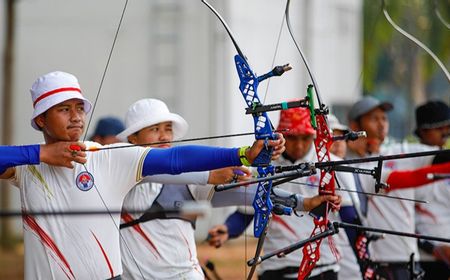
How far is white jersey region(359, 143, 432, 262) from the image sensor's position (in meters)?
7.78

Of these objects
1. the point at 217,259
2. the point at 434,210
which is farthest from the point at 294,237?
the point at 217,259

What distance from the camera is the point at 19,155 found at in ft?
16.1

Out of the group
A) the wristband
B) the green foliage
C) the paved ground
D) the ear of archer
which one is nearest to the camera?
the wristband

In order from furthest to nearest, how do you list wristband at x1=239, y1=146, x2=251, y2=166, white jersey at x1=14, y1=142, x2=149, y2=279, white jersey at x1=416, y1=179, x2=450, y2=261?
white jersey at x1=416, y1=179, x2=450, y2=261 → white jersey at x1=14, y1=142, x2=149, y2=279 → wristband at x1=239, y1=146, x2=251, y2=166

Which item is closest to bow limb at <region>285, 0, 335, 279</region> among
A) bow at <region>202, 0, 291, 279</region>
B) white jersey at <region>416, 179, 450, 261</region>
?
bow at <region>202, 0, 291, 279</region>

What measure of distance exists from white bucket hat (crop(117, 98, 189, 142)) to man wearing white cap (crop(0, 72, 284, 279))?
95 cm

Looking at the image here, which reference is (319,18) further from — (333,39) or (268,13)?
(268,13)

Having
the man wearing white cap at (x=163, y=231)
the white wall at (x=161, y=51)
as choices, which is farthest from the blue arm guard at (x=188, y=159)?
the white wall at (x=161, y=51)

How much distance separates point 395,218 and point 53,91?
337cm

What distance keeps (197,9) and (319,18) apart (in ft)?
9.36

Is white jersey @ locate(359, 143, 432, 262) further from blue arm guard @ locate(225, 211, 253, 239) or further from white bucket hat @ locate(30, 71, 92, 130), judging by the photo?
white bucket hat @ locate(30, 71, 92, 130)

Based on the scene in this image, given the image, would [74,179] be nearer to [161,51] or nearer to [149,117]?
[149,117]

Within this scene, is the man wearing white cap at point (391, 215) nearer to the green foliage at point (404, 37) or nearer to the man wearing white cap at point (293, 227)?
the man wearing white cap at point (293, 227)

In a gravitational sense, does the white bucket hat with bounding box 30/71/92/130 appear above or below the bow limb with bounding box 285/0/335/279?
above
